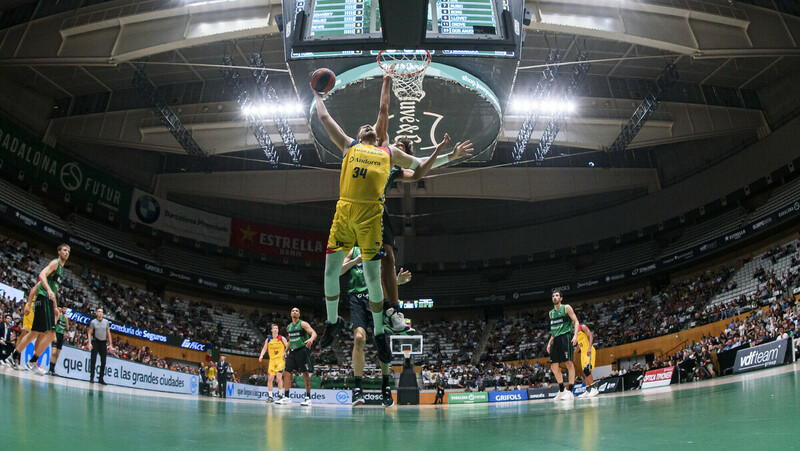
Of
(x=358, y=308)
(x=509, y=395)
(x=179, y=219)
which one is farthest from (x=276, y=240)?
(x=358, y=308)

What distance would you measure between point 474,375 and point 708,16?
22.0 metres

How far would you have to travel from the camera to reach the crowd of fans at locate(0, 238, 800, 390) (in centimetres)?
2523

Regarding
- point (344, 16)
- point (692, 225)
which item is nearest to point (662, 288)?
point (692, 225)

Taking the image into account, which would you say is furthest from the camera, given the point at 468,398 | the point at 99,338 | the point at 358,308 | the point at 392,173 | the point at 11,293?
the point at 468,398

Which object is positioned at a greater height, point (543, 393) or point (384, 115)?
point (384, 115)

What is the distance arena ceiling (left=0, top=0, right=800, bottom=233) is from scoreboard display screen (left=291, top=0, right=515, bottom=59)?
745 centimetres

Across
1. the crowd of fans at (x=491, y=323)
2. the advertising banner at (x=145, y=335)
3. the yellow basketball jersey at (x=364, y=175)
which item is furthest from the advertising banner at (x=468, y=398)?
the yellow basketball jersey at (x=364, y=175)

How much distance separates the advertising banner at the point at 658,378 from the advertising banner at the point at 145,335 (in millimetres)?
24622

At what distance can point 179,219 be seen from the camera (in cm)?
3972

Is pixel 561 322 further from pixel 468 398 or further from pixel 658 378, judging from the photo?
pixel 468 398

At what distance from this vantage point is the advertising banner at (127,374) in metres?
17.7

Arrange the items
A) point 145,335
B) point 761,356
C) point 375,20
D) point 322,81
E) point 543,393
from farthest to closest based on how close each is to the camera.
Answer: point 145,335, point 543,393, point 761,356, point 375,20, point 322,81

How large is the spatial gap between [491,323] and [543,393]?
17818mm

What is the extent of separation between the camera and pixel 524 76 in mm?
28609
